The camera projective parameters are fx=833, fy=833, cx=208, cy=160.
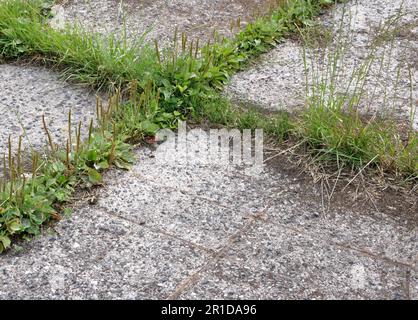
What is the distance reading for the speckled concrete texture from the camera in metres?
3.84

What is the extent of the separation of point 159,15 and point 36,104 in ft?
3.79

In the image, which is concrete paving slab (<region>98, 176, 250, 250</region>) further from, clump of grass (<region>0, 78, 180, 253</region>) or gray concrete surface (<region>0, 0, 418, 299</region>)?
clump of grass (<region>0, 78, 180, 253</region>)

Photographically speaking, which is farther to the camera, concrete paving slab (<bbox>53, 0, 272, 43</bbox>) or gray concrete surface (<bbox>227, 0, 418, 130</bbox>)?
concrete paving slab (<bbox>53, 0, 272, 43</bbox>)

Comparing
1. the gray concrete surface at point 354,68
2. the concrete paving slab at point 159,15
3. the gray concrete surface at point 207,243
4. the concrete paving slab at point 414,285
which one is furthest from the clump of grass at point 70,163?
the concrete paving slab at point 414,285

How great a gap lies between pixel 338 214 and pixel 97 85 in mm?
1508

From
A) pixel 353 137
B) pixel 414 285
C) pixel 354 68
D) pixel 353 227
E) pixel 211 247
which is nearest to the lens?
pixel 414 285

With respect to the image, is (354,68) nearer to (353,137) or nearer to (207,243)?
(353,137)

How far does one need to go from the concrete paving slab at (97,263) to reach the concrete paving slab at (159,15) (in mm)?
1674

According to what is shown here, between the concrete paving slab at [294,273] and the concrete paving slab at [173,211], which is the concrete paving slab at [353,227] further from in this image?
the concrete paving slab at [173,211]

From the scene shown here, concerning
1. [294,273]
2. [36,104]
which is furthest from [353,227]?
[36,104]

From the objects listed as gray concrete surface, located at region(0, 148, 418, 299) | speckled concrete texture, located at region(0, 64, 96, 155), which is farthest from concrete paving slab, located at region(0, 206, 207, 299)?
speckled concrete texture, located at region(0, 64, 96, 155)

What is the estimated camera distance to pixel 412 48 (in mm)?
4605

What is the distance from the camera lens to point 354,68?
13.3 feet
